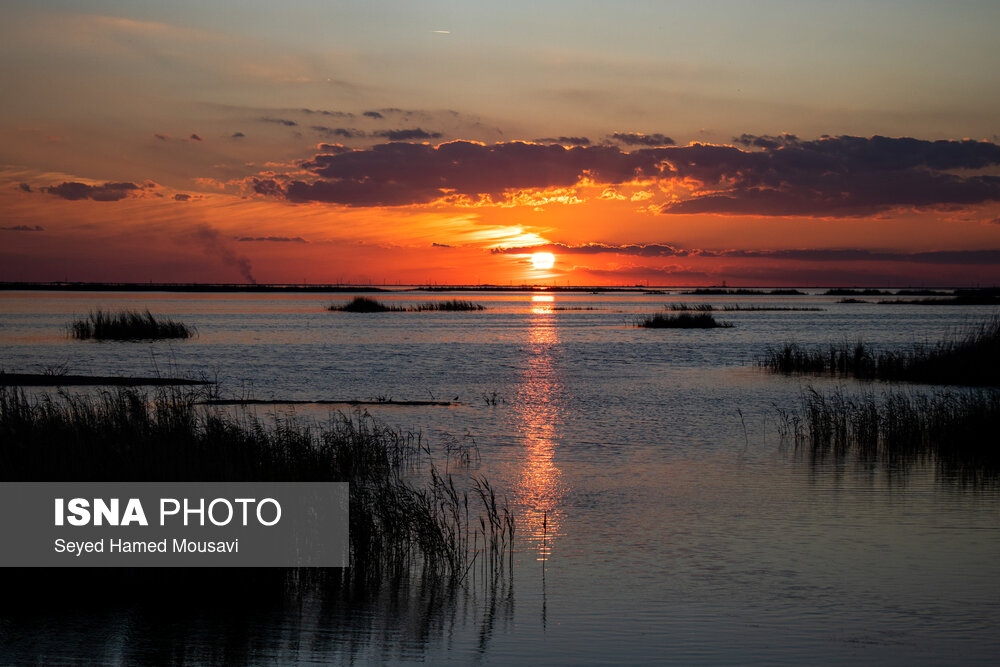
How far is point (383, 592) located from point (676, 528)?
190 inches

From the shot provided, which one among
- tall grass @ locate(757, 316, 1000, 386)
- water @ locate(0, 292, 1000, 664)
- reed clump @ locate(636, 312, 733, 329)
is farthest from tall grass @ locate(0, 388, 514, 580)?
reed clump @ locate(636, 312, 733, 329)

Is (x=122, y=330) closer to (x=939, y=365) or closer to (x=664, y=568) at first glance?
(x=939, y=365)

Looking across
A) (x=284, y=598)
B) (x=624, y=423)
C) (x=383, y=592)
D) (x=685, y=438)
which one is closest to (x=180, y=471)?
(x=284, y=598)

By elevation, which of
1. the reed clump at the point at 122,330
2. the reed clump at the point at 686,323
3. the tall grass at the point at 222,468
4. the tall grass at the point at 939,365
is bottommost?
the reed clump at the point at 686,323

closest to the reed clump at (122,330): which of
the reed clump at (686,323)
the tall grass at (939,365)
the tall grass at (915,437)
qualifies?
the tall grass at (939,365)

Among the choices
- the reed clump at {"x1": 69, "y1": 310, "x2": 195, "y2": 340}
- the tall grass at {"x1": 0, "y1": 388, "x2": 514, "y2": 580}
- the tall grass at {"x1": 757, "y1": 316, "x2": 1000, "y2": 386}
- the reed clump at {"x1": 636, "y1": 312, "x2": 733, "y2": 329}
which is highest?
the tall grass at {"x1": 0, "y1": 388, "x2": 514, "y2": 580}

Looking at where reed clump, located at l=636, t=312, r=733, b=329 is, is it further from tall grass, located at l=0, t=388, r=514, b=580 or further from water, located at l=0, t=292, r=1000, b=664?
tall grass, located at l=0, t=388, r=514, b=580

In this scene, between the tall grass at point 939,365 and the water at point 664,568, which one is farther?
the tall grass at point 939,365

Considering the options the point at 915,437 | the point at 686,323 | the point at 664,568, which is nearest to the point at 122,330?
the point at 686,323

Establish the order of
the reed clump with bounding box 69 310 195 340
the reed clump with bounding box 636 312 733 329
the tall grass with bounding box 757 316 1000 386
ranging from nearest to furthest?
the tall grass with bounding box 757 316 1000 386, the reed clump with bounding box 69 310 195 340, the reed clump with bounding box 636 312 733 329

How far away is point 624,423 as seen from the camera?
2441cm

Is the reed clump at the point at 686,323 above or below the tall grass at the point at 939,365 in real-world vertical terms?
below

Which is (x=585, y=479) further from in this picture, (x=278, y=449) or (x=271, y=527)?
(x=271, y=527)

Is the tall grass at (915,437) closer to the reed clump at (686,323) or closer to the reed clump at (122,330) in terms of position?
the reed clump at (122,330)
